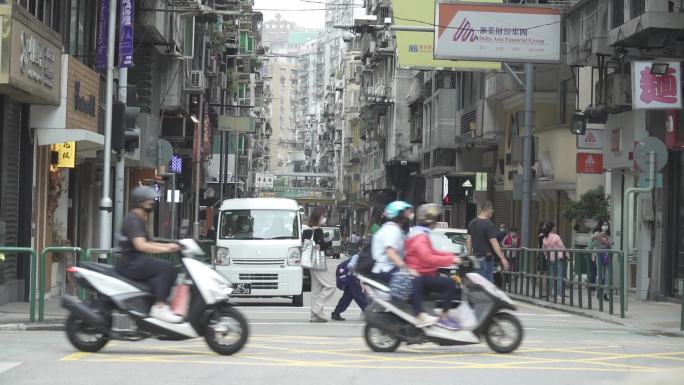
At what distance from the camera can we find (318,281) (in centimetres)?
1981

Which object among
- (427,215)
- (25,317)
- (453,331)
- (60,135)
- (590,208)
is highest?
(60,135)

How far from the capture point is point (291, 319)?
2062 cm

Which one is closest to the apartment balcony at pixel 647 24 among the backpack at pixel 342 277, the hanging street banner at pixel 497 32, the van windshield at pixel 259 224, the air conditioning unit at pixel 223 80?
the hanging street banner at pixel 497 32

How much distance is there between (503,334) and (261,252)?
1102cm

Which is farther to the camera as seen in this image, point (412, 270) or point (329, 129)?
point (329, 129)

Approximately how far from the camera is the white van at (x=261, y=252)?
24.7 metres

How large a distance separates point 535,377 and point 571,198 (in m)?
27.9

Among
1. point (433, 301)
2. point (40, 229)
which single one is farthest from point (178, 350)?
point (40, 229)

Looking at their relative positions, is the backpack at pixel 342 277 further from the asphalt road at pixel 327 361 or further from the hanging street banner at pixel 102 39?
the hanging street banner at pixel 102 39

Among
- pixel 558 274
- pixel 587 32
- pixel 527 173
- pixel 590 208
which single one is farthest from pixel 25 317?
pixel 590 208

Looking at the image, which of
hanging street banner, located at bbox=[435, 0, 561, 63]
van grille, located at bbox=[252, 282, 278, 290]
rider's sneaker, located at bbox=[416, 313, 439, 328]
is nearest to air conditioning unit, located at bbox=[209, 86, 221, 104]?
hanging street banner, located at bbox=[435, 0, 561, 63]

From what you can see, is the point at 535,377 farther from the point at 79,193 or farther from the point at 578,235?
the point at 578,235

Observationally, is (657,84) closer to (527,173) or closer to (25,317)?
(527,173)

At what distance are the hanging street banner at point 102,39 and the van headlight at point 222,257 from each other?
578 centimetres
